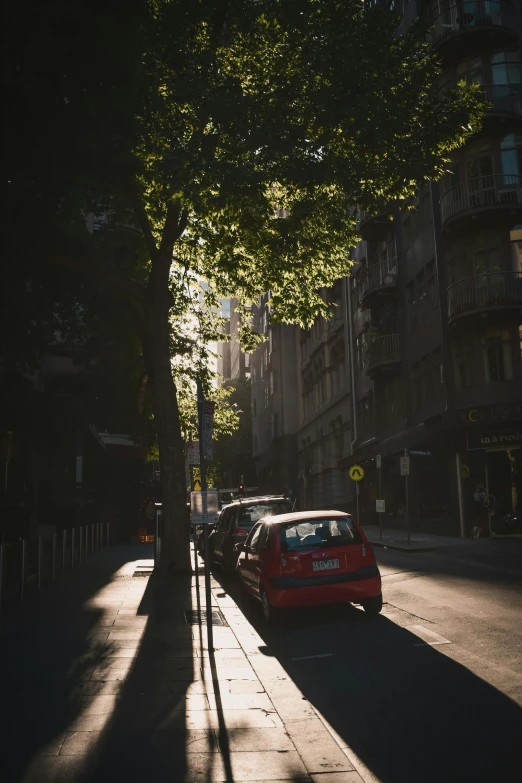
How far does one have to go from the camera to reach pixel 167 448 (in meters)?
18.8

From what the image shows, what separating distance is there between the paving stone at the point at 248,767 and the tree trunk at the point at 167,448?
13501 mm

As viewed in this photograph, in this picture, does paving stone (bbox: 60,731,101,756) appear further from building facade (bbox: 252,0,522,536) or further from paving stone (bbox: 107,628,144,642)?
building facade (bbox: 252,0,522,536)

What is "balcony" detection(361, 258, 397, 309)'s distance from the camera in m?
39.2

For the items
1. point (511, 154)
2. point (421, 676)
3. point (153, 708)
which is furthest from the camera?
point (511, 154)

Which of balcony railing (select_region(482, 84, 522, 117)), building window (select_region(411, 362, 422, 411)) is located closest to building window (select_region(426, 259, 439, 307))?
building window (select_region(411, 362, 422, 411))

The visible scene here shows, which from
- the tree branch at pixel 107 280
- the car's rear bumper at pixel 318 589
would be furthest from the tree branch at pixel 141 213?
the car's rear bumper at pixel 318 589

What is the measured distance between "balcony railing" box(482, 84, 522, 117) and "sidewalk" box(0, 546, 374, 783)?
968 inches

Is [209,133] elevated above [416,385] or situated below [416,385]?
above

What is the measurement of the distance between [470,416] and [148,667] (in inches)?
914

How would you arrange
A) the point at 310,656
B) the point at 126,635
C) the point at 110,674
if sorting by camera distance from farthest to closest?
the point at 126,635, the point at 310,656, the point at 110,674

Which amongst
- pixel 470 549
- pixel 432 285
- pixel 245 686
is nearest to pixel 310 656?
pixel 245 686

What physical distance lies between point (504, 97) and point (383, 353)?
12.3 meters

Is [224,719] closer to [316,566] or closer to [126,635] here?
[126,635]

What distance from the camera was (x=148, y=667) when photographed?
322 inches
